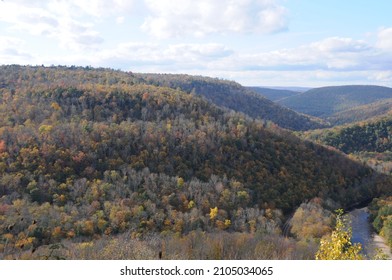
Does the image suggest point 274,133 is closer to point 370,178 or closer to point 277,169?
point 277,169

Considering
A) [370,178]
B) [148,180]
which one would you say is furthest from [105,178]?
[370,178]

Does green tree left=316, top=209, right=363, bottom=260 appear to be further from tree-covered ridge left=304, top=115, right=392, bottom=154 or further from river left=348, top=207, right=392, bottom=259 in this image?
tree-covered ridge left=304, top=115, right=392, bottom=154

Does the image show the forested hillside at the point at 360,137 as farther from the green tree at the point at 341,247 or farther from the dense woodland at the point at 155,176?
the green tree at the point at 341,247

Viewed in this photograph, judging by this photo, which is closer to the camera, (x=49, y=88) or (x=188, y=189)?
(x=188, y=189)

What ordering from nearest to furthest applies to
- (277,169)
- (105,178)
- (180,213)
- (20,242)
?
(20,242) < (180,213) < (105,178) < (277,169)

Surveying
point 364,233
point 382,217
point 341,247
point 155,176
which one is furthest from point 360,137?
point 341,247

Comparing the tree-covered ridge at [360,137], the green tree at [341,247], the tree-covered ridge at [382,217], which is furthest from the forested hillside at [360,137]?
the green tree at [341,247]
